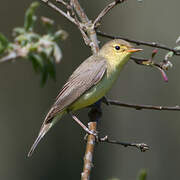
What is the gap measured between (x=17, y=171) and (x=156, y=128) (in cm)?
332

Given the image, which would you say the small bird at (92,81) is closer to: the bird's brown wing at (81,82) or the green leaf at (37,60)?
the bird's brown wing at (81,82)

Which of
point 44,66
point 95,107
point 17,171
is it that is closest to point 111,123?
point 17,171

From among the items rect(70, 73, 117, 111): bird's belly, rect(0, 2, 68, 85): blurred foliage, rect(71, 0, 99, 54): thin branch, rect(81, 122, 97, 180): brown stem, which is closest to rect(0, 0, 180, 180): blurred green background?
rect(70, 73, 117, 111): bird's belly

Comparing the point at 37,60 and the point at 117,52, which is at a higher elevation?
the point at 37,60

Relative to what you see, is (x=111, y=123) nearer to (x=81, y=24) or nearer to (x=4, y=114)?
(x=4, y=114)

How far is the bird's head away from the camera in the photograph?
4086mm

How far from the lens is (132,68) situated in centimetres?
1005

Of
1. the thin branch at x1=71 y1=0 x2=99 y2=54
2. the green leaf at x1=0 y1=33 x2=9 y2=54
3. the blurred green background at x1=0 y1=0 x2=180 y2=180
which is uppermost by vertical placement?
the green leaf at x1=0 y1=33 x2=9 y2=54

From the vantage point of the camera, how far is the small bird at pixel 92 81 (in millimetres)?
3941

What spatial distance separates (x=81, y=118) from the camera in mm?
6914

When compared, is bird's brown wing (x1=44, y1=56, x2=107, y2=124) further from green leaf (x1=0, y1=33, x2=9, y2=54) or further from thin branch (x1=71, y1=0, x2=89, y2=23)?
green leaf (x1=0, y1=33, x2=9, y2=54)

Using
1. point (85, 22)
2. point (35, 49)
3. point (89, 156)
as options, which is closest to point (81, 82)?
point (85, 22)

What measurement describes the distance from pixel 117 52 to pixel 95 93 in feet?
1.74

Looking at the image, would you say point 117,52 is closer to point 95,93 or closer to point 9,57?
point 95,93
